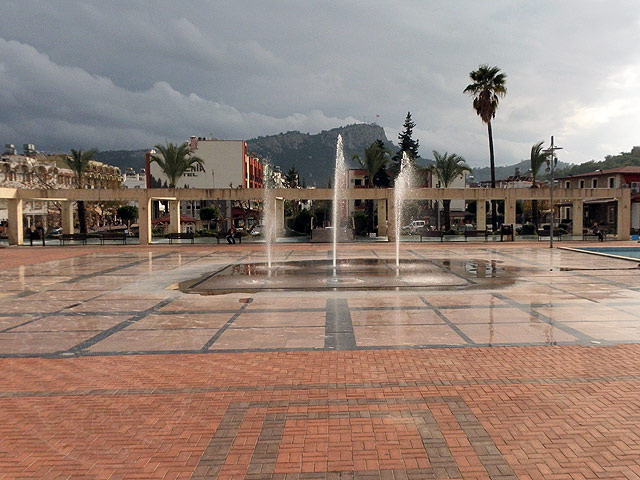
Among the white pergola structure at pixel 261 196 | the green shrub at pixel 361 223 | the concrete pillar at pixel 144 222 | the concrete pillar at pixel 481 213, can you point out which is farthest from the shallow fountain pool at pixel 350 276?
the green shrub at pixel 361 223

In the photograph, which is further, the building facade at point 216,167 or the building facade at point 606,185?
the building facade at point 216,167

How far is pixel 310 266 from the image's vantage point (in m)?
19.4

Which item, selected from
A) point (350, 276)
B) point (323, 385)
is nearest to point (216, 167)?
point (350, 276)

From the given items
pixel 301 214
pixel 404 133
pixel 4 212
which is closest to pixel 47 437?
pixel 301 214

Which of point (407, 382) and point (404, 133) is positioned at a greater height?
point (404, 133)

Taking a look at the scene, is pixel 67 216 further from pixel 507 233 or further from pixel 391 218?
pixel 507 233

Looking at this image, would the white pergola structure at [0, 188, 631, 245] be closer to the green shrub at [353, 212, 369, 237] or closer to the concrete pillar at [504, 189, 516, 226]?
the concrete pillar at [504, 189, 516, 226]

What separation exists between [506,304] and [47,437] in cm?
957

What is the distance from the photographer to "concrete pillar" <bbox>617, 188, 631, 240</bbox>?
→ 107 ft

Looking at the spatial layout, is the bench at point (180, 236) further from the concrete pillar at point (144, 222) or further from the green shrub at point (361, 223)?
the green shrub at point (361, 223)

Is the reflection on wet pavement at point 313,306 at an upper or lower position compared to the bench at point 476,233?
lower

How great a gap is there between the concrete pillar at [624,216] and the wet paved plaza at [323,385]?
76.6 feet

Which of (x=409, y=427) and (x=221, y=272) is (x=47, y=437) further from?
(x=221, y=272)

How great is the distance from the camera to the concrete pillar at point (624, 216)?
107ft
